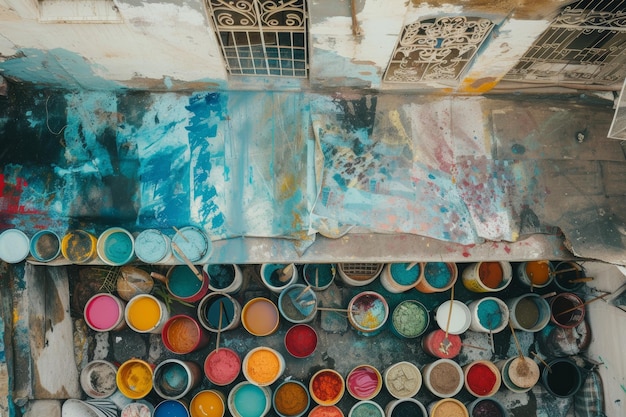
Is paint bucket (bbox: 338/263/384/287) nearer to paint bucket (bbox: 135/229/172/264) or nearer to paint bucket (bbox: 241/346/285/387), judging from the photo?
paint bucket (bbox: 241/346/285/387)

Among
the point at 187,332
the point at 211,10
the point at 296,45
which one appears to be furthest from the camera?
the point at 187,332

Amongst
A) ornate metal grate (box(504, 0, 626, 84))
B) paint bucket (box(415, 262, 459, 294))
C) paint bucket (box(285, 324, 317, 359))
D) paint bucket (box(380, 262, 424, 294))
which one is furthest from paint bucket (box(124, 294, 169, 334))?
ornate metal grate (box(504, 0, 626, 84))

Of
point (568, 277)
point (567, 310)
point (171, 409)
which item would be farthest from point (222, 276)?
point (568, 277)

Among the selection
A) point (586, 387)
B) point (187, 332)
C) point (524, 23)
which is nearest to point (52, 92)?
point (187, 332)

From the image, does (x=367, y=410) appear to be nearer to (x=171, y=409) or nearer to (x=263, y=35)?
(x=171, y=409)

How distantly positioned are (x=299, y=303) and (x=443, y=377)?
1805mm

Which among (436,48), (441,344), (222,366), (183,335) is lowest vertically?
Answer: (222,366)

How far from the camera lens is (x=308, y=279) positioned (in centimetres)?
582

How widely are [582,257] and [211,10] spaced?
4.00 meters

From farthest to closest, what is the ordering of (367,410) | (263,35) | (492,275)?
(492,275)
(367,410)
(263,35)

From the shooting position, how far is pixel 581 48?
455 centimetres

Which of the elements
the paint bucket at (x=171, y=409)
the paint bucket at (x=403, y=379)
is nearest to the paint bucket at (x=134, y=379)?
the paint bucket at (x=171, y=409)

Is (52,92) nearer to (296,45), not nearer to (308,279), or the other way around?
(296,45)

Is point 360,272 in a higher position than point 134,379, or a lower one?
higher
